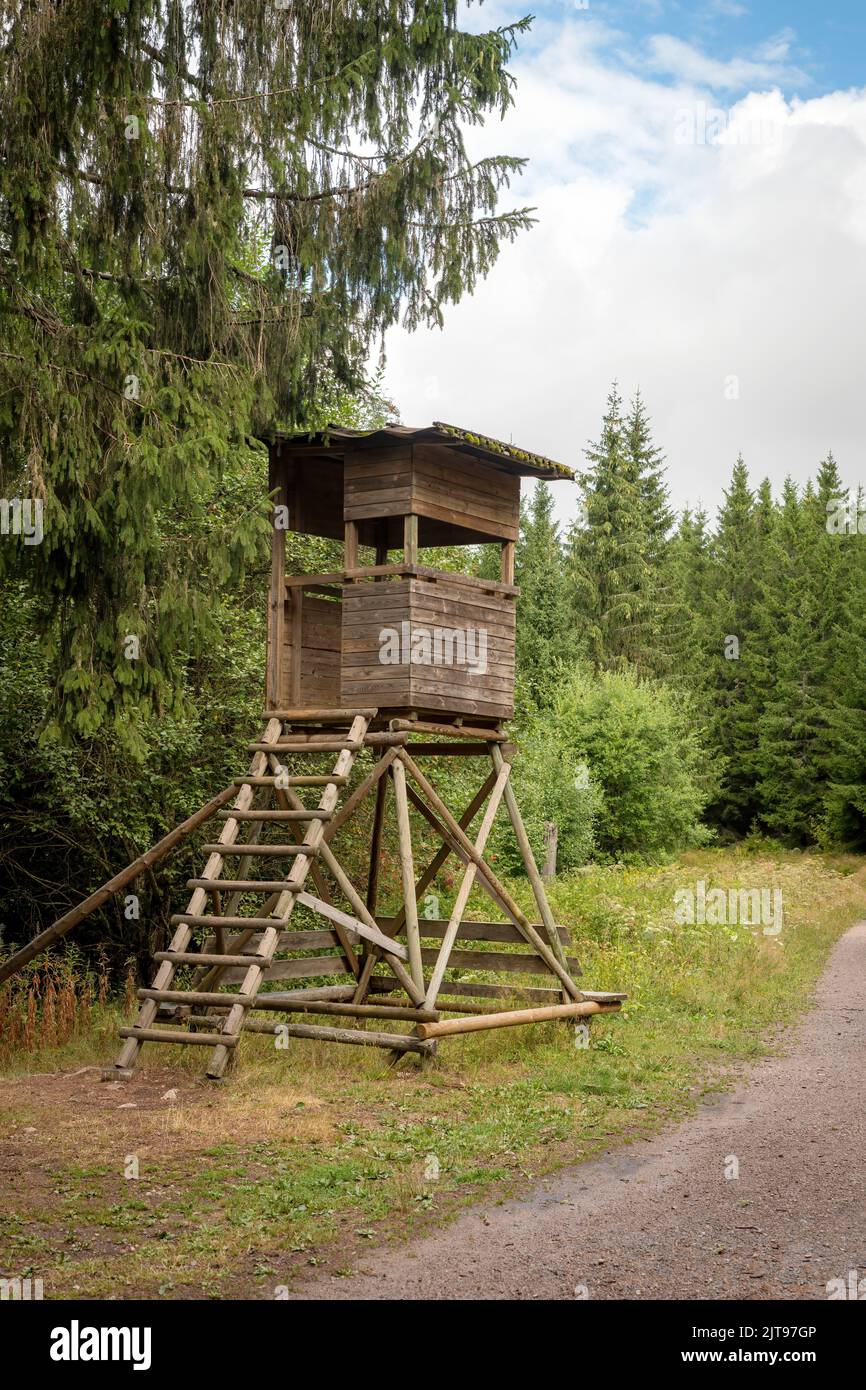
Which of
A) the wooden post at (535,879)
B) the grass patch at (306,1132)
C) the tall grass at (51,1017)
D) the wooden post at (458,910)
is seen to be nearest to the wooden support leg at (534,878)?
the wooden post at (535,879)

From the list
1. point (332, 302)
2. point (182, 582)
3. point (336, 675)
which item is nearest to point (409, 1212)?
point (182, 582)

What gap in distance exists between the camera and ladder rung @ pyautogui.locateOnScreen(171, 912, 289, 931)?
1098 cm

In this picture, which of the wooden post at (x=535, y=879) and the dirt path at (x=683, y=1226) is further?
the wooden post at (x=535, y=879)

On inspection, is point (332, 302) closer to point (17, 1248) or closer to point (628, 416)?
point (17, 1248)

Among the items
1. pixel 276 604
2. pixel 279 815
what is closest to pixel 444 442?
pixel 276 604

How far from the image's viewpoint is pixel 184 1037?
10.8 metres

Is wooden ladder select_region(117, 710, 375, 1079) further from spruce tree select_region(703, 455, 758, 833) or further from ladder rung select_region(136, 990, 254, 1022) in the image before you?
spruce tree select_region(703, 455, 758, 833)

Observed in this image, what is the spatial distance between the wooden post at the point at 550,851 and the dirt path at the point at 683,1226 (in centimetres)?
1769

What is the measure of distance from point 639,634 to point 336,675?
3956cm

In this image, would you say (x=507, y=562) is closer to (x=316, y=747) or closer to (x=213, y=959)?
(x=316, y=747)

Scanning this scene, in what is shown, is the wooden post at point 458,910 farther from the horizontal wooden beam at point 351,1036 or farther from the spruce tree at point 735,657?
the spruce tree at point 735,657

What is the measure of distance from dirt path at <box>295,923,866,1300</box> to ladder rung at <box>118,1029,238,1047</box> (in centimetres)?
330

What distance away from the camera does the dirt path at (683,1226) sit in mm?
6023

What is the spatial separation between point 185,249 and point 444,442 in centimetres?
288
